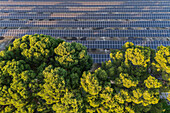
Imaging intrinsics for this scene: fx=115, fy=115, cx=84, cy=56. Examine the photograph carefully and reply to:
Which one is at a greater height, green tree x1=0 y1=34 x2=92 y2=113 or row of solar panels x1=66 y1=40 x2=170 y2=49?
row of solar panels x1=66 y1=40 x2=170 y2=49

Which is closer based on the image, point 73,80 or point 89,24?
point 73,80

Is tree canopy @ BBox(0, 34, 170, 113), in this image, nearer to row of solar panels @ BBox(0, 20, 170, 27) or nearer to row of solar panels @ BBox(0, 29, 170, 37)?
row of solar panels @ BBox(0, 29, 170, 37)

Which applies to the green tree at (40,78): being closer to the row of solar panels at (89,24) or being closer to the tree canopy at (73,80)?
the tree canopy at (73,80)

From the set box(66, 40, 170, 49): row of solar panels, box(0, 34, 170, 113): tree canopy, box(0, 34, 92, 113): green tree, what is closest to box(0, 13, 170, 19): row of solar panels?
box(66, 40, 170, 49): row of solar panels

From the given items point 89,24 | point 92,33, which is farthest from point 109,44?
point 89,24

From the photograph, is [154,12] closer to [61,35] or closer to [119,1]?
[119,1]

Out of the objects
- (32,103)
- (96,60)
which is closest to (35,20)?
(96,60)

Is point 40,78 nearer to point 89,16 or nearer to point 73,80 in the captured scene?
point 73,80

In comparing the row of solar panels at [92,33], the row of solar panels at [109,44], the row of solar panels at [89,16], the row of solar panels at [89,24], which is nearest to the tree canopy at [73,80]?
the row of solar panels at [109,44]

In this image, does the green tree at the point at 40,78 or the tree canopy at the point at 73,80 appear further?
the tree canopy at the point at 73,80

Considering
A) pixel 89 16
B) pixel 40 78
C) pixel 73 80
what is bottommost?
pixel 73 80

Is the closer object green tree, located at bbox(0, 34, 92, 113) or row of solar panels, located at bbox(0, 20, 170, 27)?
green tree, located at bbox(0, 34, 92, 113)
